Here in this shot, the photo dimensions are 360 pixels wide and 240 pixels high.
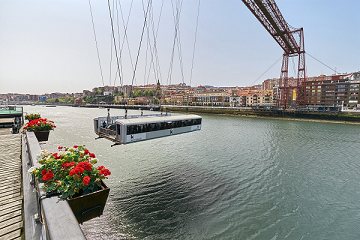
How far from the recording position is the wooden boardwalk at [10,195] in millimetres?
2535

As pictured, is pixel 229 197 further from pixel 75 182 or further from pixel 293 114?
pixel 293 114

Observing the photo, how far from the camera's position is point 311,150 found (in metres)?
17.3

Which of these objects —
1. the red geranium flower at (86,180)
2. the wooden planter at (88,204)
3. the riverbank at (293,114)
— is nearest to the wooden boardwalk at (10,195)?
the wooden planter at (88,204)

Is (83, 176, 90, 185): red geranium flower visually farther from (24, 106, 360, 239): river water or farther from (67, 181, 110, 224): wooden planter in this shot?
(24, 106, 360, 239): river water

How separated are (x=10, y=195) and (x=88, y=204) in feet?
5.22

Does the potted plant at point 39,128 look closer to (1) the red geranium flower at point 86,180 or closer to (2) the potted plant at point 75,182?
(2) the potted plant at point 75,182

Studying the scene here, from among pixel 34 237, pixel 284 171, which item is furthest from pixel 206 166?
pixel 34 237

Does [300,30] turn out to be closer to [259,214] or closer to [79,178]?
[259,214]

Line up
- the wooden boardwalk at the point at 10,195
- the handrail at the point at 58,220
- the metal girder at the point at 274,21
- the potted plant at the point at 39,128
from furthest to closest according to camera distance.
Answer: the metal girder at the point at 274,21 → the potted plant at the point at 39,128 → the wooden boardwalk at the point at 10,195 → the handrail at the point at 58,220

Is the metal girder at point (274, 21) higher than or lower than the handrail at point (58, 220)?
higher

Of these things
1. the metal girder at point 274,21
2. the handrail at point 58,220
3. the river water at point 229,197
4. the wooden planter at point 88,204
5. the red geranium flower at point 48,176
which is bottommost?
the river water at point 229,197

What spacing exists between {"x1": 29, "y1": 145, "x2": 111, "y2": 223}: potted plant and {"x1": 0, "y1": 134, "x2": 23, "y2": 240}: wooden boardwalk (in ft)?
1.97

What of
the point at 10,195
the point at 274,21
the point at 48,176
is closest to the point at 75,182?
the point at 48,176

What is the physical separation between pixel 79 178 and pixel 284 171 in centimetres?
1254
